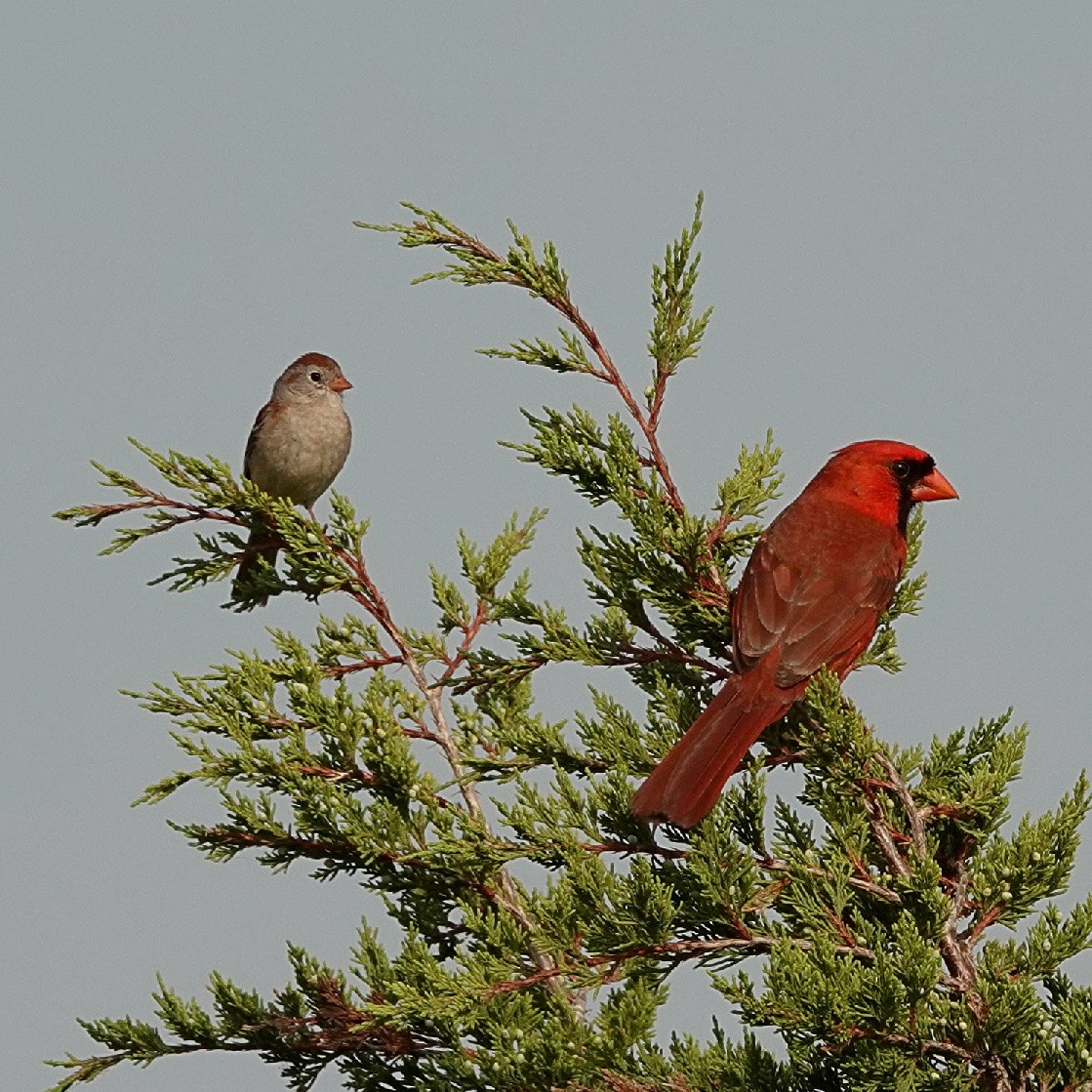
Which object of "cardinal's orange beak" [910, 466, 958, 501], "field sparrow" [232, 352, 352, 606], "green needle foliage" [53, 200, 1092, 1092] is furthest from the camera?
"field sparrow" [232, 352, 352, 606]

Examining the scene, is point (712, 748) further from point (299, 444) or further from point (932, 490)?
point (299, 444)

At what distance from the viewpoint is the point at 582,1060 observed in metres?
4.04

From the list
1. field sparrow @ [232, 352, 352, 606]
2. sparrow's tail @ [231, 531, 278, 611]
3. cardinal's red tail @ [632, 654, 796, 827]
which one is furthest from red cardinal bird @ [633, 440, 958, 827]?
field sparrow @ [232, 352, 352, 606]

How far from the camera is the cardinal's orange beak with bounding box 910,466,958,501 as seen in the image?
5867 millimetres

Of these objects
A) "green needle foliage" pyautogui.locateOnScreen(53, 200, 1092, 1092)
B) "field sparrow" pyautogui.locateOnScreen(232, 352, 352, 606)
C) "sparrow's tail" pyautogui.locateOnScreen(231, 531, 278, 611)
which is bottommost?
"green needle foliage" pyautogui.locateOnScreen(53, 200, 1092, 1092)

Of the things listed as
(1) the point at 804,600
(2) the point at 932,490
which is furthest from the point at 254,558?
(2) the point at 932,490

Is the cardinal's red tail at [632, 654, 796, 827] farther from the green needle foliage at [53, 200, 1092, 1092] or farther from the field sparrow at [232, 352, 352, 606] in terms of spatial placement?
the field sparrow at [232, 352, 352, 606]

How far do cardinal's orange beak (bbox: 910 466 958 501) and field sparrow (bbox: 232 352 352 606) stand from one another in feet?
11.3

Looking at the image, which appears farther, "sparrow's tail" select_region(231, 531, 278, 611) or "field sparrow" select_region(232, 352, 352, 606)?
"field sparrow" select_region(232, 352, 352, 606)

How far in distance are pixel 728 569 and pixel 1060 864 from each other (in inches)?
52.5

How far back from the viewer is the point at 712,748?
14.2 ft

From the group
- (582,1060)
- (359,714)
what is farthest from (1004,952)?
(359,714)

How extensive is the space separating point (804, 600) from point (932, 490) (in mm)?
998

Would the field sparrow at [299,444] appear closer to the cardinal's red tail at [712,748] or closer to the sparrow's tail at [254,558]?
the sparrow's tail at [254,558]
